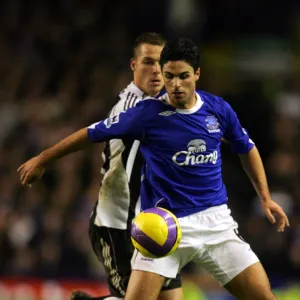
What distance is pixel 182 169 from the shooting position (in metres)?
6.95

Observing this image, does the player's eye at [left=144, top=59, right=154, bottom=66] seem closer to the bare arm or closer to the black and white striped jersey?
the black and white striped jersey

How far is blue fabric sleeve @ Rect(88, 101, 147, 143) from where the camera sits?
22.6ft

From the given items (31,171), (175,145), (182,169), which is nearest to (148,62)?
(175,145)

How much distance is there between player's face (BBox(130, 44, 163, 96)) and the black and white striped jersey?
0.08m

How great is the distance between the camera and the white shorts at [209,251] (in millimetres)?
6931

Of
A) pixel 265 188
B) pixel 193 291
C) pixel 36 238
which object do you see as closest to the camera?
pixel 265 188

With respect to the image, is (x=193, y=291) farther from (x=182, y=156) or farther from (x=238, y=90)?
(x=238, y=90)

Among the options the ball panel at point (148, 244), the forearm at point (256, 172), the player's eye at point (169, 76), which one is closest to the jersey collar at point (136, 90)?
the player's eye at point (169, 76)

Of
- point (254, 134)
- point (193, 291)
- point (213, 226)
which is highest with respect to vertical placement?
point (213, 226)

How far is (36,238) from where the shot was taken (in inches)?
480

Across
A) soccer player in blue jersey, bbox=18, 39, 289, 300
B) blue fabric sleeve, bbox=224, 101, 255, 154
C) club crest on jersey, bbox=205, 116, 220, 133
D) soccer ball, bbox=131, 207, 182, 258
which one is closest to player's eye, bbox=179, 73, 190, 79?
soccer player in blue jersey, bbox=18, 39, 289, 300

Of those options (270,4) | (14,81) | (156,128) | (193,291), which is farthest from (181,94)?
(270,4)

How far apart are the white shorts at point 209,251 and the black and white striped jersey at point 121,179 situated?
2.02 ft

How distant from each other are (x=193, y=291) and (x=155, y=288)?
4.00m
